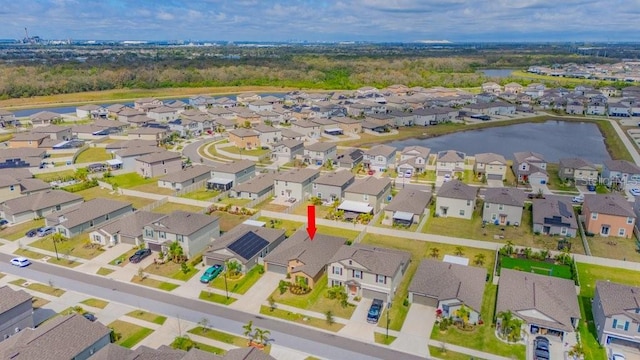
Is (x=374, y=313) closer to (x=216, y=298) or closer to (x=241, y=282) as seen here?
(x=241, y=282)

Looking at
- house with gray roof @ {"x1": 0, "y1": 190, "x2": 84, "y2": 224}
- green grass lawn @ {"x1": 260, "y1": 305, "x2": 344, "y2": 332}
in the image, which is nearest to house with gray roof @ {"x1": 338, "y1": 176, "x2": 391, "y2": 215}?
green grass lawn @ {"x1": 260, "y1": 305, "x2": 344, "y2": 332}

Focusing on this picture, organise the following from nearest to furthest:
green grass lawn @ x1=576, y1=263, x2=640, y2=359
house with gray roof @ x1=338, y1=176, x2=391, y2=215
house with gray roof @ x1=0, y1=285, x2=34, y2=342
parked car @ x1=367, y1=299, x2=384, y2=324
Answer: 1. green grass lawn @ x1=576, y1=263, x2=640, y2=359
2. house with gray roof @ x1=0, y1=285, x2=34, y2=342
3. parked car @ x1=367, y1=299, x2=384, y2=324
4. house with gray roof @ x1=338, y1=176, x2=391, y2=215

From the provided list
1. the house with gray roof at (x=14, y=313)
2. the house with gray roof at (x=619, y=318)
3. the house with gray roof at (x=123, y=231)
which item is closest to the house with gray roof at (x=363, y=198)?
the house with gray roof at (x=123, y=231)

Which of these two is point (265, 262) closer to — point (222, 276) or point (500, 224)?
point (222, 276)

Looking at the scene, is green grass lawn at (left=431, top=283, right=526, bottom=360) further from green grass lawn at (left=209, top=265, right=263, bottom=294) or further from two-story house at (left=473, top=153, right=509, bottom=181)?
two-story house at (left=473, top=153, right=509, bottom=181)

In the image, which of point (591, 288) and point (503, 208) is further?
point (503, 208)

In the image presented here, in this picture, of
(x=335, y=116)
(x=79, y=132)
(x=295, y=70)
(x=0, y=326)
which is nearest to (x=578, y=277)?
(x=0, y=326)

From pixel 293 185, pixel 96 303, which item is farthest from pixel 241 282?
pixel 293 185
